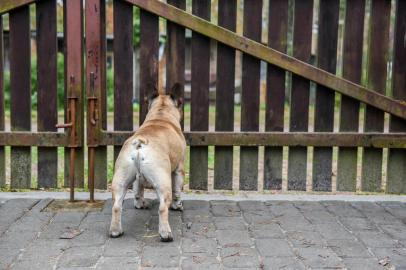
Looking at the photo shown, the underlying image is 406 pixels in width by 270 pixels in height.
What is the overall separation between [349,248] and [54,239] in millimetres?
2159

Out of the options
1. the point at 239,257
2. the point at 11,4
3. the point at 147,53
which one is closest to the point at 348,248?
the point at 239,257

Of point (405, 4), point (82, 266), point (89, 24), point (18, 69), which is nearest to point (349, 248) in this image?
point (82, 266)

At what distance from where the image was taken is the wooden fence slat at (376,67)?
5.81 meters

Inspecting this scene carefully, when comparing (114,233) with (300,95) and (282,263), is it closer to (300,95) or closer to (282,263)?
(282,263)

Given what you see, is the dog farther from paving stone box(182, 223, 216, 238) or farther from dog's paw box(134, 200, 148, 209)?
dog's paw box(134, 200, 148, 209)

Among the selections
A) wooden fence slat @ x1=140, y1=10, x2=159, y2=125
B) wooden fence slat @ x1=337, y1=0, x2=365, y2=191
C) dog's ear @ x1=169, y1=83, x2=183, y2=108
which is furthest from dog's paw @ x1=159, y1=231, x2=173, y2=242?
wooden fence slat @ x1=337, y1=0, x2=365, y2=191

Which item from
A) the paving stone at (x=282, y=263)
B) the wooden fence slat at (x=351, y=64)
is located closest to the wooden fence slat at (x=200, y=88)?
the wooden fence slat at (x=351, y=64)

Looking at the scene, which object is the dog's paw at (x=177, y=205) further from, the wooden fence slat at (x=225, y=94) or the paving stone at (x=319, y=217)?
the paving stone at (x=319, y=217)

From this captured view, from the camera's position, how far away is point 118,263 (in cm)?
385

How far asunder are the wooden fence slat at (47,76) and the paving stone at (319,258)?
292 cm

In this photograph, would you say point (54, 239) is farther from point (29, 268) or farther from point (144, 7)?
point (144, 7)

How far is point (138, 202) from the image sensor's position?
207 inches

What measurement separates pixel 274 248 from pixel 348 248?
536mm

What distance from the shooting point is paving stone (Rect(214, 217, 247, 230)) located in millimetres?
4699
